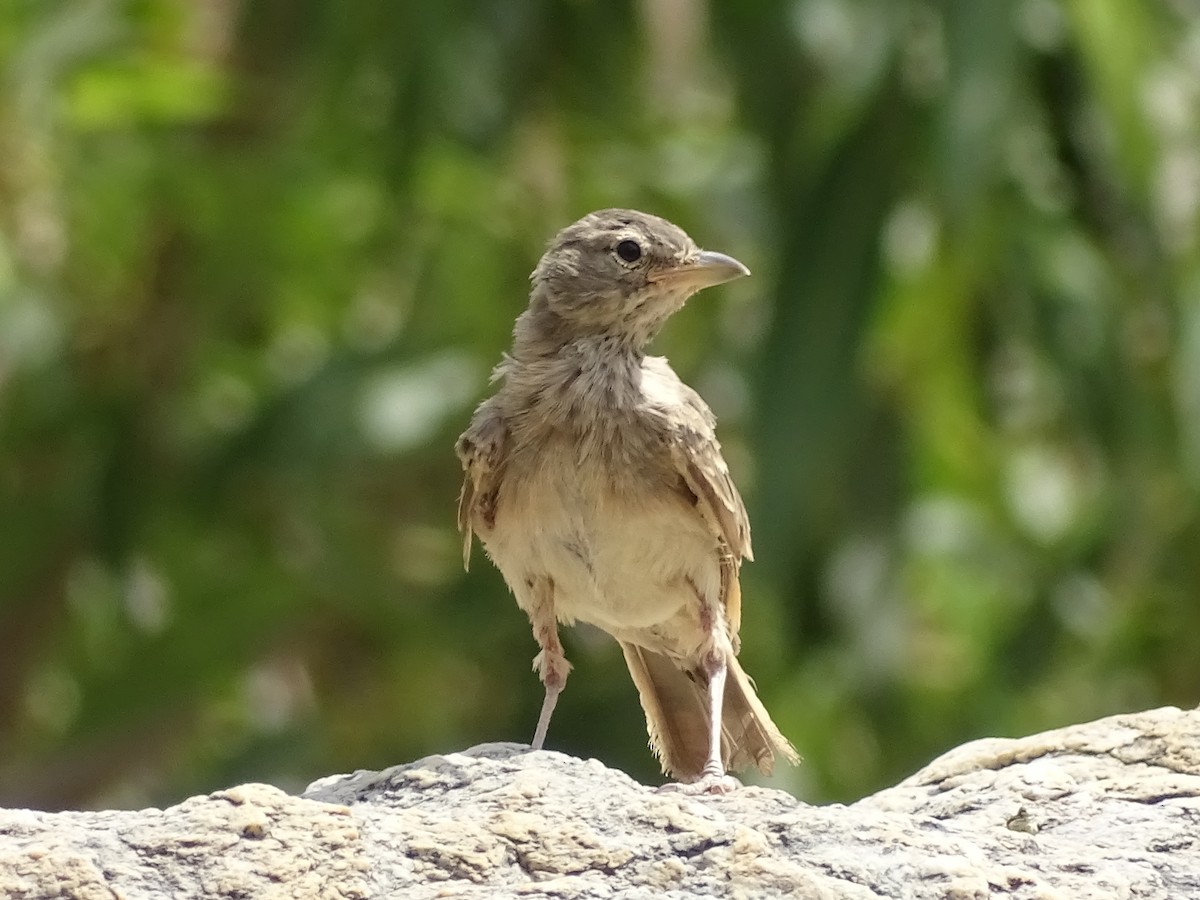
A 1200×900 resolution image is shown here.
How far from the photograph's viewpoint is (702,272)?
5.41 meters

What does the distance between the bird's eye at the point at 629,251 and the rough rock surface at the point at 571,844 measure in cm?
187

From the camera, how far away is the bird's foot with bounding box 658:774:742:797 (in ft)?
13.1

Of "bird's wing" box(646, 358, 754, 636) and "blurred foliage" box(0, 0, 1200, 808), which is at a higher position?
"blurred foliage" box(0, 0, 1200, 808)

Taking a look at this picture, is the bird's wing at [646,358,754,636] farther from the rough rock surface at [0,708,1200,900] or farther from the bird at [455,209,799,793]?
the rough rock surface at [0,708,1200,900]

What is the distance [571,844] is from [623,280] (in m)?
2.26

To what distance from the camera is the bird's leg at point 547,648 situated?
5129mm

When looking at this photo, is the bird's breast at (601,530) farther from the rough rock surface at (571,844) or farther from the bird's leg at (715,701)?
the rough rock surface at (571,844)

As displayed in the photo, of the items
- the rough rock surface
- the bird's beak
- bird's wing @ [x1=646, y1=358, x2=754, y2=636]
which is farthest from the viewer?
the bird's beak

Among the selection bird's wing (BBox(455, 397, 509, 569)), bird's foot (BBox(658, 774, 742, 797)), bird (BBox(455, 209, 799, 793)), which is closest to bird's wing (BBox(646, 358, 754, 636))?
bird (BBox(455, 209, 799, 793))

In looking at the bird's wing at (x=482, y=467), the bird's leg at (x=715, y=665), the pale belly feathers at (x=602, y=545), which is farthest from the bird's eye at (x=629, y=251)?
the bird's leg at (x=715, y=665)

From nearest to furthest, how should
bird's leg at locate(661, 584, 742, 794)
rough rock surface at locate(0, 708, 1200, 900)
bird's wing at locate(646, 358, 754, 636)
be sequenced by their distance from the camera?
rough rock surface at locate(0, 708, 1200, 900) → bird's leg at locate(661, 584, 742, 794) → bird's wing at locate(646, 358, 754, 636)


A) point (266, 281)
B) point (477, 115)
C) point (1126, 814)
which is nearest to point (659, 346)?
point (477, 115)

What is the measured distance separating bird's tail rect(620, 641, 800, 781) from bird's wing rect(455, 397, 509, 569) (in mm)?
635

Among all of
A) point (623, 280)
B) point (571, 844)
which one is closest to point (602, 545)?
point (623, 280)
